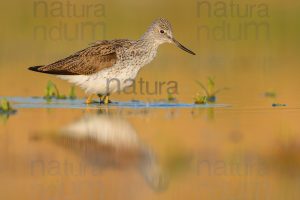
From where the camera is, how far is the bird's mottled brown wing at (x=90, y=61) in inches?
492

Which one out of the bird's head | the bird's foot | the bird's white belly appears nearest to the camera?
the bird's white belly

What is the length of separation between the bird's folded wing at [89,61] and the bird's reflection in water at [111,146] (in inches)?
64.3

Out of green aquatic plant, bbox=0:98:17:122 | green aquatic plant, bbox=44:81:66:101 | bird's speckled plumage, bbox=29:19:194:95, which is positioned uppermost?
bird's speckled plumage, bbox=29:19:194:95

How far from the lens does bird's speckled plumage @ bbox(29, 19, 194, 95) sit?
12.4 metres

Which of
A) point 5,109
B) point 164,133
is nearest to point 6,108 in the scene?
point 5,109

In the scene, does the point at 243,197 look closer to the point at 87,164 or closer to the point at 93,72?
the point at 87,164

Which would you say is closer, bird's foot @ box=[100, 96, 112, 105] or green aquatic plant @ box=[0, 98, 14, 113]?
green aquatic plant @ box=[0, 98, 14, 113]

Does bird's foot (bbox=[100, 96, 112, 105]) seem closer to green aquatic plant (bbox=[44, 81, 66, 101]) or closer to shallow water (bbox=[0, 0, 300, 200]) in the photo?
shallow water (bbox=[0, 0, 300, 200])

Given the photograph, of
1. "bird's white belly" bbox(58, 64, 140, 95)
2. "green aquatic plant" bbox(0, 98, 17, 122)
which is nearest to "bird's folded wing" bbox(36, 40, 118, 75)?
"bird's white belly" bbox(58, 64, 140, 95)

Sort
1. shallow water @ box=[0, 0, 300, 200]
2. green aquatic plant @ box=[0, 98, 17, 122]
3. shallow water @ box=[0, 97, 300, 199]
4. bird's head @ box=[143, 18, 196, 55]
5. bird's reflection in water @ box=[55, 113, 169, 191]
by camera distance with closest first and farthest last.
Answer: shallow water @ box=[0, 97, 300, 199], shallow water @ box=[0, 0, 300, 200], bird's reflection in water @ box=[55, 113, 169, 191], green aquatic plant @ box=[0, 98, 17, 122], bird's head @ box=[143, 18, 196, 55]

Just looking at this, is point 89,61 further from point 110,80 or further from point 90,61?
point 110,80

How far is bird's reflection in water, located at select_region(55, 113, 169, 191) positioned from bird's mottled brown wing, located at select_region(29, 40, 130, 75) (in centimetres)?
164

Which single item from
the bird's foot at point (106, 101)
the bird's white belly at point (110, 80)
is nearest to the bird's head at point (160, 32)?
the bird's white belly at point (110, 80)

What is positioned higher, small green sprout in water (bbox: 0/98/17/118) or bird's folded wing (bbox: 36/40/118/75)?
bird's folded wing (bbox: 36/40/118/75)
